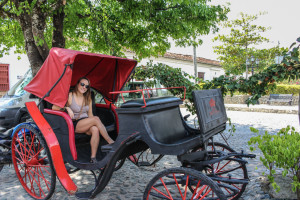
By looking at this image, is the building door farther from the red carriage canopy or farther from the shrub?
the shrub

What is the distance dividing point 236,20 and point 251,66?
430 cm

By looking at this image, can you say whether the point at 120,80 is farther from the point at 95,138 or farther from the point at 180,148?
the point at 180,148

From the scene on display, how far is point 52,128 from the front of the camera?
383 centimetres

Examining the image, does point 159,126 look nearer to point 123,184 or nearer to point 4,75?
point 123,184

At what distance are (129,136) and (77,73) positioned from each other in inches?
84.4

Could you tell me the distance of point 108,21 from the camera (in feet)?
31.3

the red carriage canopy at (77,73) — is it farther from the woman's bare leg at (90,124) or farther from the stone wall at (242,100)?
the stone wall at (242,100)

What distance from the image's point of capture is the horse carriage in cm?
289

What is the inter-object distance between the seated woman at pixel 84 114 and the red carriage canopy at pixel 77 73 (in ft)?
0.66

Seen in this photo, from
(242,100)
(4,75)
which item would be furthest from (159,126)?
(4,75)

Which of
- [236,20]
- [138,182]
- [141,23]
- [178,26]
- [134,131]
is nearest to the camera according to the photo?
[134,131]

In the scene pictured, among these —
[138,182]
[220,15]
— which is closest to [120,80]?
[138,182]

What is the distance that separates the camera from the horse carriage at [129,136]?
2889 mm

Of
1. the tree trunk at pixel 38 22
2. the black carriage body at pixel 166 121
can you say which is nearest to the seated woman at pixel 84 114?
the black carriage body at pixel 166 121
